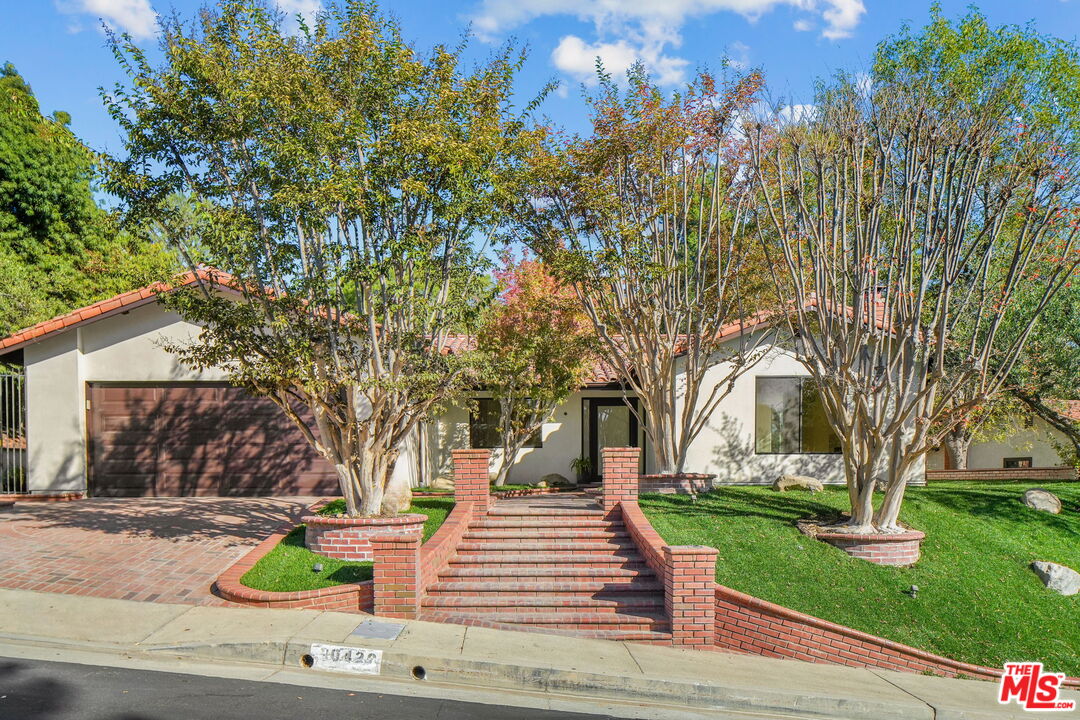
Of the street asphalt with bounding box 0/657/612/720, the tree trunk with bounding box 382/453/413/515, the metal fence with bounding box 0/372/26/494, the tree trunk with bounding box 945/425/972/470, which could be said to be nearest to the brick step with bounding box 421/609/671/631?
the street asphalt with bounding box 0/657/612/720

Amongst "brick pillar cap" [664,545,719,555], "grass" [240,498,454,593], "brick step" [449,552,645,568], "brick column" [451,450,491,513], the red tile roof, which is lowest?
"brick step" [449,552,645,568]

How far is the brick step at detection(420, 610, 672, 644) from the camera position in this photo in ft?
26.5

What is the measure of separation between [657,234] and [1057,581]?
770 cm

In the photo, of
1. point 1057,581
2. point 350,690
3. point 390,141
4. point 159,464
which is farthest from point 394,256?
point 1057,581

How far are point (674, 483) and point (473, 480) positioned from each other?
3.90 metres

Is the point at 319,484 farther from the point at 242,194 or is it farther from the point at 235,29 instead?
the point at 235,29

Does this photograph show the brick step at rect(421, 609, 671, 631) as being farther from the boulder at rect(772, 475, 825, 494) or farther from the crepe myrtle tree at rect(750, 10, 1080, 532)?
the boulder at rect(772, 475, 825, 494)

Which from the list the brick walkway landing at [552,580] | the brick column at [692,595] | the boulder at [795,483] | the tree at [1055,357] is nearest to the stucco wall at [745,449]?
the boulder at [795,483]

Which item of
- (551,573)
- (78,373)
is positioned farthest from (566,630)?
(78,373)

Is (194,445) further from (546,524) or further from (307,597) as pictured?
(546,524)

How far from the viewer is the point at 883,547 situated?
385 inches

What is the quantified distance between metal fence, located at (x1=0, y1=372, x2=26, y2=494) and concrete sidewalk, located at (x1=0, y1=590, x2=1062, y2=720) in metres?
7.08

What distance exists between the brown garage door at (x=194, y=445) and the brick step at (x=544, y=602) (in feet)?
21.6

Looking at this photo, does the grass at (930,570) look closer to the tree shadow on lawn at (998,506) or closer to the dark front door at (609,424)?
the tree shadow on lawn at (998,506)
